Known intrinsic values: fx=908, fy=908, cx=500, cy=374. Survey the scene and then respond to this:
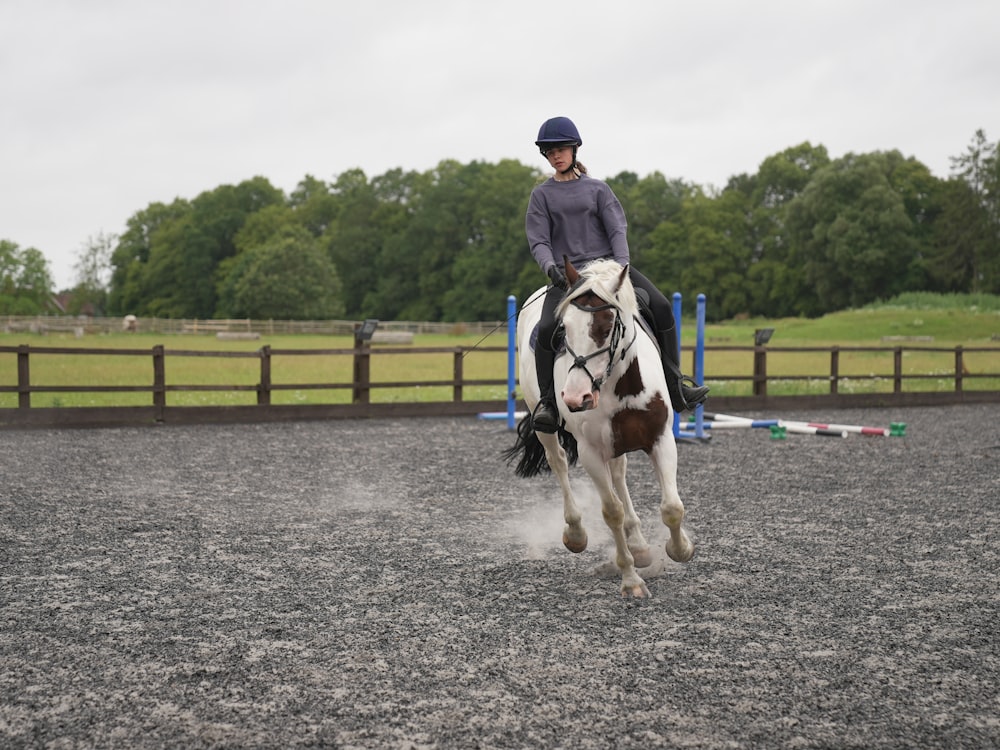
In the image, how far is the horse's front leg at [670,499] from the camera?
5105mm

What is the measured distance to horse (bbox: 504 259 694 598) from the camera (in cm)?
484

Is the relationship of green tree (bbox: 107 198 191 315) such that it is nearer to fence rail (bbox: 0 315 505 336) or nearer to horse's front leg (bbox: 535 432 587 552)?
fence rail (bbox: 0 315 505 336)

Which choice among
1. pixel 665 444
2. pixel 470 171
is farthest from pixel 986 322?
pixel 470 171

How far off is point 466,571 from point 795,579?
6.65 ft

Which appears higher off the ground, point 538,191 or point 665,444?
point 538,191

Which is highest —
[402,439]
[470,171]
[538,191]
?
[470,171]

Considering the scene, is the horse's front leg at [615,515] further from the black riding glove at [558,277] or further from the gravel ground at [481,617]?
the black riding glove at [558,277]

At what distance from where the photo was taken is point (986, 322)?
3978 cm

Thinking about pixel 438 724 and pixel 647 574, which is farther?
pixel 647 574

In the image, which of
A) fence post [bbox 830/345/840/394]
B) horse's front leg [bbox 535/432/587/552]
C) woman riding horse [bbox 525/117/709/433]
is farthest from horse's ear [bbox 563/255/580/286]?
fence post [bbox 830/345/840/394]

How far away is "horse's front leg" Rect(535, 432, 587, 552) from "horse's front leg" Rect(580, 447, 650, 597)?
0.54 meters

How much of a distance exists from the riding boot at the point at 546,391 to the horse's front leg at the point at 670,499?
659mm

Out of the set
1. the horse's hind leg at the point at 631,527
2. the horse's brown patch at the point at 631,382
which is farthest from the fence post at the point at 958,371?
the horse's brown patch at the point at 631,382

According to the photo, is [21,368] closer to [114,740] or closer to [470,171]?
[114,740]
